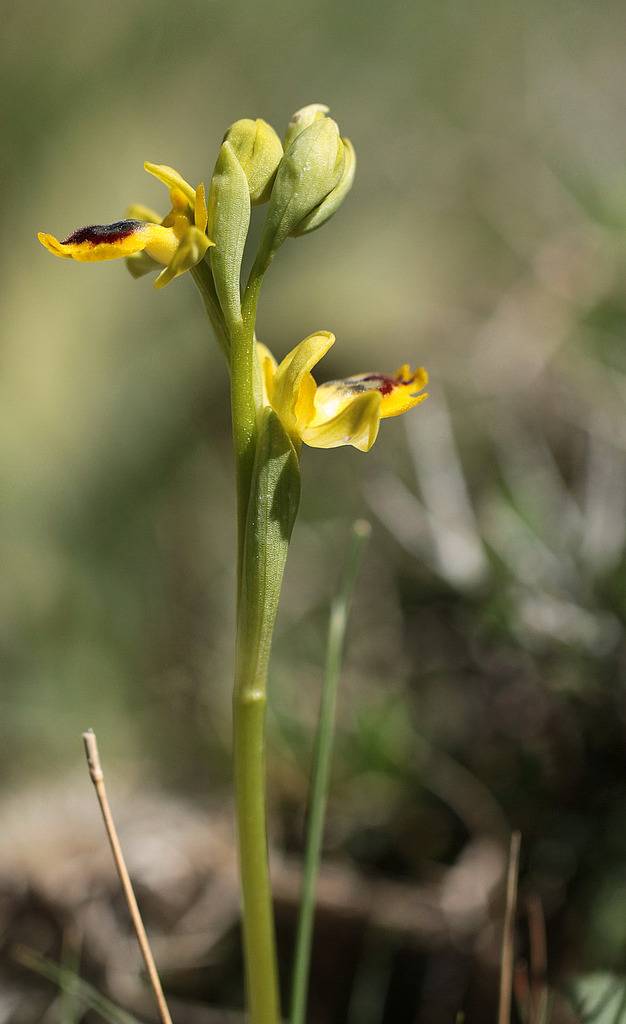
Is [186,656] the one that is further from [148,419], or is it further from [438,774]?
[148,419]

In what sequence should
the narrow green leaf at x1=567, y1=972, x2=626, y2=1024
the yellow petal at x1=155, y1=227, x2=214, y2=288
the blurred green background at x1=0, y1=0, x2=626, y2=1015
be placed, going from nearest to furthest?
1. the yellow petal at x1=155, y1=227, x2=214, y2=288
2. the narrow green leaf at x1=567, y1=972, x2=626, y2=1024
3. the blurred green background at x1=0, y1=0, x2=626, y2=1015

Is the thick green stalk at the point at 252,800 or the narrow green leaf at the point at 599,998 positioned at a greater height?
the thick green stalk at the point at 252,800

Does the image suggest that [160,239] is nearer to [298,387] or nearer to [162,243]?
[162,243]

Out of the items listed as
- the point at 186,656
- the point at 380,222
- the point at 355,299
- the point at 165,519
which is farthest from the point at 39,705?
the point at 380,222

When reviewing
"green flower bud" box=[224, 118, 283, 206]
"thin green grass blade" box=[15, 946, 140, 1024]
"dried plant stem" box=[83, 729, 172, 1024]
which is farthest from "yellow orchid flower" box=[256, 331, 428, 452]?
"thin green grass blade" box=[15, 946, 140, 1024]

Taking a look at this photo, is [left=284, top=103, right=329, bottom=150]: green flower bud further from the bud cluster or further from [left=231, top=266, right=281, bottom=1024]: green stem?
[left=231, top=266, right=281, bottom=1024]: green stem

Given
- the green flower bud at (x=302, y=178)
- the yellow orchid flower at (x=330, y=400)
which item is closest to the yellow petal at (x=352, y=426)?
the yellow orchid flower at (x=330, y=400)

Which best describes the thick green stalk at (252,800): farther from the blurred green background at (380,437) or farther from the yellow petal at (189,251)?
the blurred green background at (380,437)
